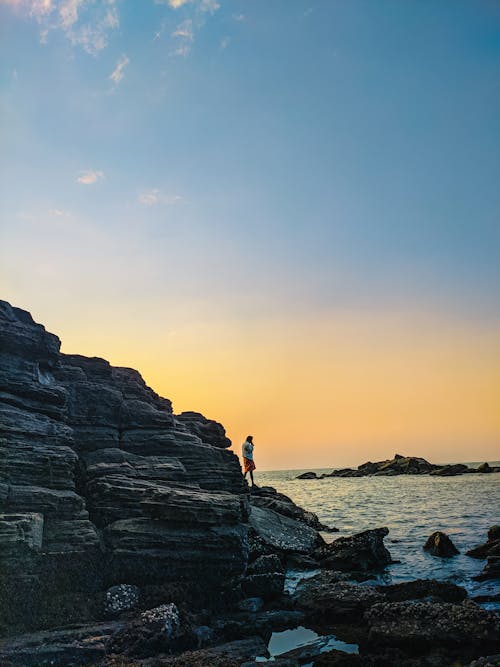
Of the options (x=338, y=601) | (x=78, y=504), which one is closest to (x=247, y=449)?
(x=78, y=504)

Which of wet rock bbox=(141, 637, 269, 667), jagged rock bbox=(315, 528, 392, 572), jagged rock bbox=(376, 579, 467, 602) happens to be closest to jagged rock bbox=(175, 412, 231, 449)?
jagged rock bbox=(315, 528, 392, 572)

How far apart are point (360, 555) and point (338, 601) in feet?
25.9

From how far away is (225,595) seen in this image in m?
17.6

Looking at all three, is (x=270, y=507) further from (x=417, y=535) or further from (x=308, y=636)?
(x=308, y=636)

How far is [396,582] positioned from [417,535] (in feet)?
39.1

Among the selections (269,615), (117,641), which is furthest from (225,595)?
(117,641)

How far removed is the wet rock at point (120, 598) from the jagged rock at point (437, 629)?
26.1 feet

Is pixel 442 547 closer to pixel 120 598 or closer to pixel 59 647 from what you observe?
pixel 120 598

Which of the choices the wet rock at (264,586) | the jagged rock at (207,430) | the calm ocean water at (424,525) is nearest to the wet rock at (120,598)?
the wet rock at (264,586)

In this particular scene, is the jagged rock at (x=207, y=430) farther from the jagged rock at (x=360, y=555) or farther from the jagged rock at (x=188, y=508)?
the jagged rock at (x=188, y=508)

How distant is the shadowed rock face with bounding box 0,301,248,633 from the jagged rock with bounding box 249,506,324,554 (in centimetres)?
427

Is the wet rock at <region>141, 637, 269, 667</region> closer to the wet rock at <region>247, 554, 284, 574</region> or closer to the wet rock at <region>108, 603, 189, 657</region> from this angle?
the wet rock at <region>108, 603, 189, 657</region>

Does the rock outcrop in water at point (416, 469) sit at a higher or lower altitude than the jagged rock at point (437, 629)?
lower

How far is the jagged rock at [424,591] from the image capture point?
16.4m
